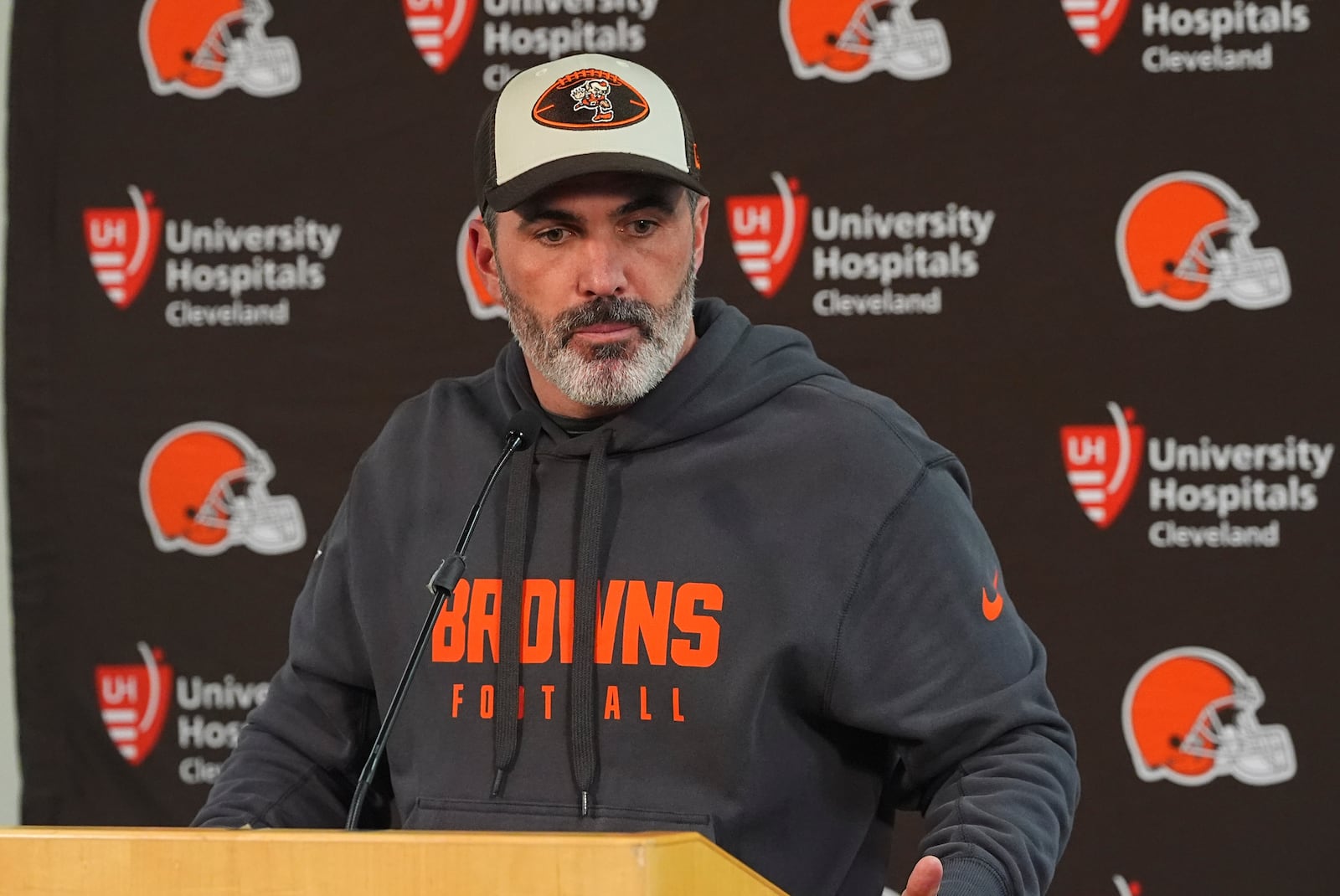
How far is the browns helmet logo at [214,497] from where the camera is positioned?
108 inches

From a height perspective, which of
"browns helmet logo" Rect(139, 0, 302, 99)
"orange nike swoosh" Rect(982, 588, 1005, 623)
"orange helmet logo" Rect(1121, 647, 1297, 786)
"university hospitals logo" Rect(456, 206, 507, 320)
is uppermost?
"browns helmet logo" Rect(139, 0, 302, 99)

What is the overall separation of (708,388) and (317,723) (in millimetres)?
556

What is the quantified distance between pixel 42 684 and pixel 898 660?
192 cm

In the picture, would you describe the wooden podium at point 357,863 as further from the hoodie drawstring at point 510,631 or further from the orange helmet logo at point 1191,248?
the orange helmet logo at point 1191,248

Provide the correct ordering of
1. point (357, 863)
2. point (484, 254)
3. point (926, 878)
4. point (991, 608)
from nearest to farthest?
point (357, 863)
point (926, 878)
point (991, 608)
point (484, 254)

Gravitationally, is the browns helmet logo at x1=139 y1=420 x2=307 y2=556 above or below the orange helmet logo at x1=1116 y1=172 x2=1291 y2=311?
below

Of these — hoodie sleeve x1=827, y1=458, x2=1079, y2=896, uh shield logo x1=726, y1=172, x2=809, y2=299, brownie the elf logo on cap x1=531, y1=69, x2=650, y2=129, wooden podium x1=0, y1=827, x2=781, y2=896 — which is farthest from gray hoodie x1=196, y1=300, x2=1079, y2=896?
uh shield logo x1=726, y1=172, x2=809, y2=299

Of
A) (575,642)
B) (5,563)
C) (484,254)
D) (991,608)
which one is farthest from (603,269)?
(5,563)

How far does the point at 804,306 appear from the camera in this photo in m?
2.62

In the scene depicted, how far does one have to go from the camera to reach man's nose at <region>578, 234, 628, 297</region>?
1.50m

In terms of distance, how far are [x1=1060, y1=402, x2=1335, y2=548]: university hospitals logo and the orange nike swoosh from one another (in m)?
1.13

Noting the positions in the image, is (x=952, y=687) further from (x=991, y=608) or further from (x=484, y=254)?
(x=484, y=254)

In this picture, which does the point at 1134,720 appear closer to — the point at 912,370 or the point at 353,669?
the point at 912,370

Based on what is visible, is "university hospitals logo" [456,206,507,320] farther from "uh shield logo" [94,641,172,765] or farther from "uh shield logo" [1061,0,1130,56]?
"uh shield logo" [1061,0,1130,56]
